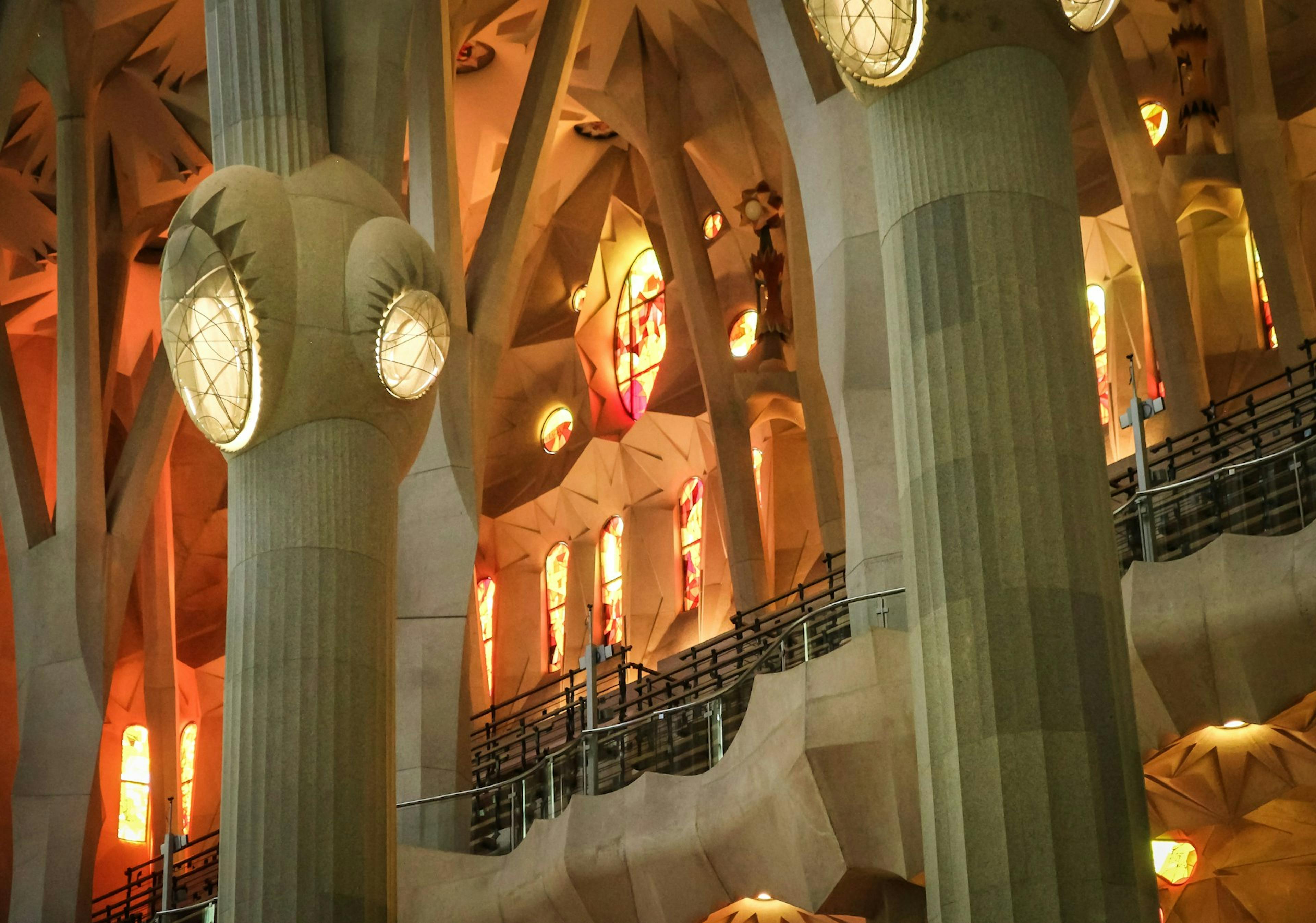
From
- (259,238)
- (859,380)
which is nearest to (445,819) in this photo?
(859,380)

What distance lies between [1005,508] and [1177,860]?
8.86 m

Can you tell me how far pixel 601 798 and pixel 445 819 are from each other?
1858mm

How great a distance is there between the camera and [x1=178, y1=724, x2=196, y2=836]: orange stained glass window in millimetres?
24359

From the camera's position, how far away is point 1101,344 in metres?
19.9

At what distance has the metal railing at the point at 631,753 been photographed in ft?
41.1

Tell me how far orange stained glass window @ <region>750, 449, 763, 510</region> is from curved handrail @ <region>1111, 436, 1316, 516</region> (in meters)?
11.7

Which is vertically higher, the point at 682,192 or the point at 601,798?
the point at 682,192

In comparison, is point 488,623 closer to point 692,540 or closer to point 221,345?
point 692,540

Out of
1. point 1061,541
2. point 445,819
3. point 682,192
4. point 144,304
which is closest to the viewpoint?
point 1061,541

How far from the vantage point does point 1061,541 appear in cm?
670

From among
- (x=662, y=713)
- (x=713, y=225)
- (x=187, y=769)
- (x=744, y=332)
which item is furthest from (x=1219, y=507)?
(x=187, y=769)

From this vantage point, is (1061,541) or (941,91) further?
(941,91)

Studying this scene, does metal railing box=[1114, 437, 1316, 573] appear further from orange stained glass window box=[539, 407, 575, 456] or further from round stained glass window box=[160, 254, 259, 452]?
orange stained glass window box=[539, 407, 575, 456]

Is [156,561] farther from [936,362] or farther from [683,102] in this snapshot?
[936,362]
